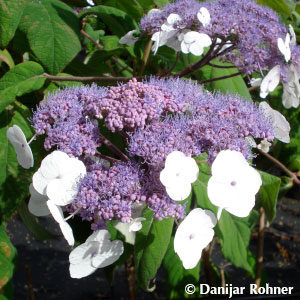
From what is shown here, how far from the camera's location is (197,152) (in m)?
0.62

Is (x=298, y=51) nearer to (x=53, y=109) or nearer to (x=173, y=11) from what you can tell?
(x=173, y=11)

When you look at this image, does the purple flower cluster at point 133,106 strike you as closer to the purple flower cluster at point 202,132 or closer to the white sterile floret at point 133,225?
the purple flower cluster at point 202,132

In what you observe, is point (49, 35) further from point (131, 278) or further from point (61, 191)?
point (131, 278)

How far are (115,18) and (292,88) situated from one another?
45cm

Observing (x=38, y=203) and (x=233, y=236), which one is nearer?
(x=38, y=203)

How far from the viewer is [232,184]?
581 millimetres

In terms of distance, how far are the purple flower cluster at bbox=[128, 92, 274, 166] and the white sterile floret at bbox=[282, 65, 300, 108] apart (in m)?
0.31

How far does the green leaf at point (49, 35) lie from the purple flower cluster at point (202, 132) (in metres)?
0.26

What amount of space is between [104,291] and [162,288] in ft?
0.90

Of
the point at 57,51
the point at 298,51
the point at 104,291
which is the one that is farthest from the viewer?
the point at 104,291

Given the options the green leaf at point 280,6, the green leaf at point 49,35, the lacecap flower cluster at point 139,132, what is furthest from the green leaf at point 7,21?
the green leaf at point 280,6

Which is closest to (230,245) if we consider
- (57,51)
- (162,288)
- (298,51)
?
(298,51)

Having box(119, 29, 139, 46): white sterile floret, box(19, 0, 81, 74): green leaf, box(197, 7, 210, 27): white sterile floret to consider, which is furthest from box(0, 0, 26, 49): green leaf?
box(197, 7, 210, 27): white sterile floret

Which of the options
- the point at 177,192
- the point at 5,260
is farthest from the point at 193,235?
the point at 5,260
